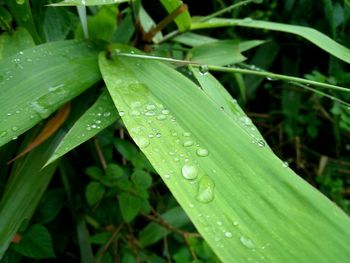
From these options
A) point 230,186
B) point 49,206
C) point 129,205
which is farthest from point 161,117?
point 49,206

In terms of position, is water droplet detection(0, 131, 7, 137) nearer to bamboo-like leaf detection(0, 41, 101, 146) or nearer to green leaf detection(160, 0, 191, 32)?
bamboo-like leaf detection(0, 41, 101, 146)

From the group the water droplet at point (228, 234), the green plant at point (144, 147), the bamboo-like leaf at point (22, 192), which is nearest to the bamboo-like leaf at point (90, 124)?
the green plant at point (144, 147)

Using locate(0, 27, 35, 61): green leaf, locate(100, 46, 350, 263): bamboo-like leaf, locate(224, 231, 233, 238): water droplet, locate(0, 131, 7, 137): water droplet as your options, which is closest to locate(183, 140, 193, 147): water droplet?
locate(100, 46, 350, 263): bamboo-like leaf

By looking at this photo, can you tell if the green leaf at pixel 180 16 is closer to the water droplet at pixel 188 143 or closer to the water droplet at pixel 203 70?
the water droplet at pixel 203 70

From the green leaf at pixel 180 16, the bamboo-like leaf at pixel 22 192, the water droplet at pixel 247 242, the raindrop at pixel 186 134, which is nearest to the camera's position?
the water droplet at pixel 247 242

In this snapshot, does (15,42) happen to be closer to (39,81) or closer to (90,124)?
(39,81)

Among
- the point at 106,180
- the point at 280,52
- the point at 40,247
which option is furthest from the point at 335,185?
the point at 40,247
